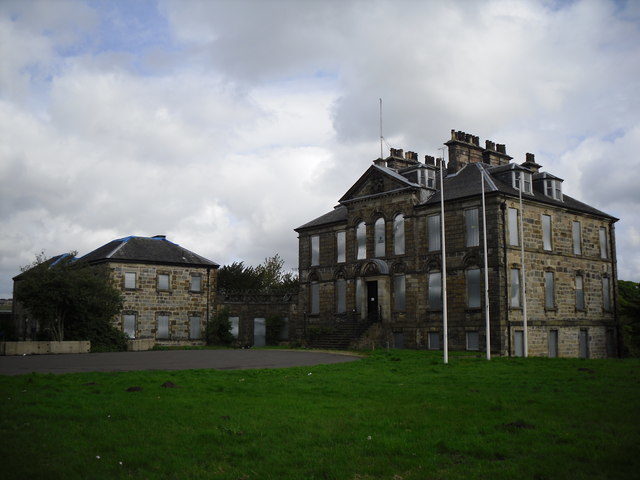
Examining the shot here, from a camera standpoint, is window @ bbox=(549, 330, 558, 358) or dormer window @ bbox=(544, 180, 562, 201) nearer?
window @ bbox=(549, 330, 558, 358)

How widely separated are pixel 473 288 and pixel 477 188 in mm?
5860

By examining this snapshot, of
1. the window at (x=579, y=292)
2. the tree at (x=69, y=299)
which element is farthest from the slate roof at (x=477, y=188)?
the tree at (x=69, y=299)

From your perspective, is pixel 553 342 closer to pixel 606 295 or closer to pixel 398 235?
pixel 606 295

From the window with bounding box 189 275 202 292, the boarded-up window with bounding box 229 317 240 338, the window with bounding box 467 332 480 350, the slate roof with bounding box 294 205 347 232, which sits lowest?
the window with bounding box 467 332 480 350

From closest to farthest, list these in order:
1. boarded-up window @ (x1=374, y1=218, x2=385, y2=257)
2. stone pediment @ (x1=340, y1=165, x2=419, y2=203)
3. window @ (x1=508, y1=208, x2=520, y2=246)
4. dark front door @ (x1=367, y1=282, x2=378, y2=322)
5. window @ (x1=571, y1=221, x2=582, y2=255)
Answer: window @ (x1=508, y1=208, x2=520, y2=246) → window @ (x1=571, y1=221, x2=582, y2=255) → stone pediment @ (x1=340, y1=165, x2=419, y2=203) → boarded-up window @ (x1=374, y1=218, x2=385, y2=257) → dark front door @ (x1=367, y1=282, x2=378, y2=322)

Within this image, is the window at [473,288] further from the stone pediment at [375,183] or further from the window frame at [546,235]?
the stone pediment at [375,183]

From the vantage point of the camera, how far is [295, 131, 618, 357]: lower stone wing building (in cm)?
3703

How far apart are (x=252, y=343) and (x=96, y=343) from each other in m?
14.2

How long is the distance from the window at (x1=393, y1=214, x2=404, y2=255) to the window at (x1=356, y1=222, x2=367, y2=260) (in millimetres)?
2587

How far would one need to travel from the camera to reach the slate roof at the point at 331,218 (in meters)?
46.5

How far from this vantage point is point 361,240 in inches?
1737

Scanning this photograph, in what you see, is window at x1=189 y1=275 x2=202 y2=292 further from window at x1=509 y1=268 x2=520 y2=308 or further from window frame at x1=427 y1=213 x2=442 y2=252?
window at x1=509 y1=268 x2=520 y2=308

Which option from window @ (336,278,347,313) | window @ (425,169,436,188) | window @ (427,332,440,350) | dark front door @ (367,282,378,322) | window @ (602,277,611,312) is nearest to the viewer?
window @ (427,332,440,350)

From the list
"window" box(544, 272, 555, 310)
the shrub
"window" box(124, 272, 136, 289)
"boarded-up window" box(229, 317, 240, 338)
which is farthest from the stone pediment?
"window" box(124, 272, 136, 289)
